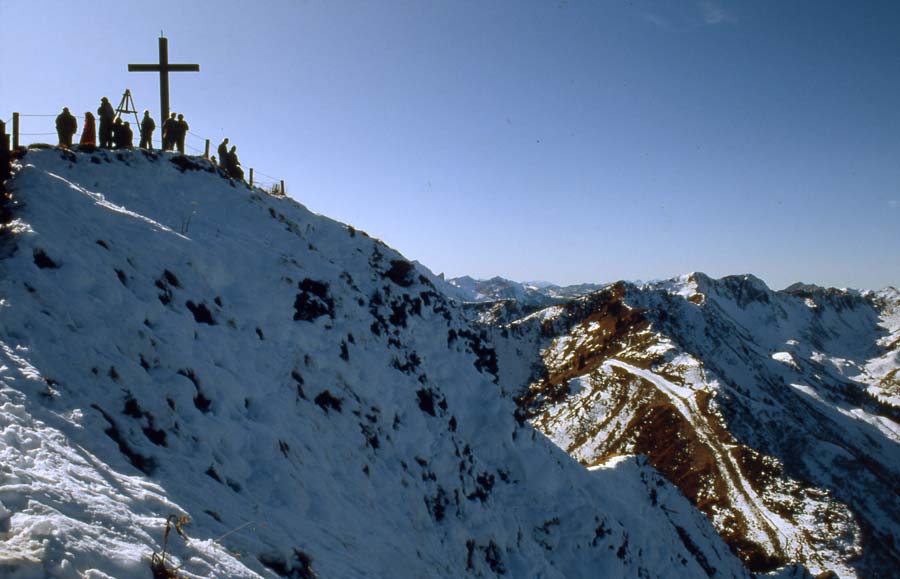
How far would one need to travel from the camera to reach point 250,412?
11758 millimetres

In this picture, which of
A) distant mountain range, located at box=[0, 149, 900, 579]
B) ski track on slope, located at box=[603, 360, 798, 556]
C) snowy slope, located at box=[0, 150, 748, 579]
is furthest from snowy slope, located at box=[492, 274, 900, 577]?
snowy slope, located at box=[0, 150, 748, 579]

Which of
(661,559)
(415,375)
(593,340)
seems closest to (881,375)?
(593,340)

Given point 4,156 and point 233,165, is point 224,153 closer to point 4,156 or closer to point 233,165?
point 233,165

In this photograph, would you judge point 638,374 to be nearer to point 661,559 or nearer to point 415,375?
point 661,559

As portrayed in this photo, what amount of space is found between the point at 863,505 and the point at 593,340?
44607 mm

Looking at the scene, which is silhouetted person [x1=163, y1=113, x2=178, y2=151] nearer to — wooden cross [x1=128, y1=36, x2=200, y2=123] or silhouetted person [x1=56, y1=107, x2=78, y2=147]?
wooden cross [x1=128, y1=36, x2=200, y2=123]

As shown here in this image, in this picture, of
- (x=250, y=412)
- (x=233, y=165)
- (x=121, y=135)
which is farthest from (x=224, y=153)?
(x=250, y=412)

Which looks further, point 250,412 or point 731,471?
point 731,471

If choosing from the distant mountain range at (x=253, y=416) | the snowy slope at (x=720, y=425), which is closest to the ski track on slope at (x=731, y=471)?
the snowy slope at (x=720, y=425)

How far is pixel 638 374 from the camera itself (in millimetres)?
73750

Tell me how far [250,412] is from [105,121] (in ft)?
50.2

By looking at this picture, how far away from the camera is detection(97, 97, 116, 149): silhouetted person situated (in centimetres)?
1956

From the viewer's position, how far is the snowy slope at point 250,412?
6445mm

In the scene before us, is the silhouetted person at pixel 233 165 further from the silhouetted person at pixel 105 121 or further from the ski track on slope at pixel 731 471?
the ski track on slope at pixel 731 471
